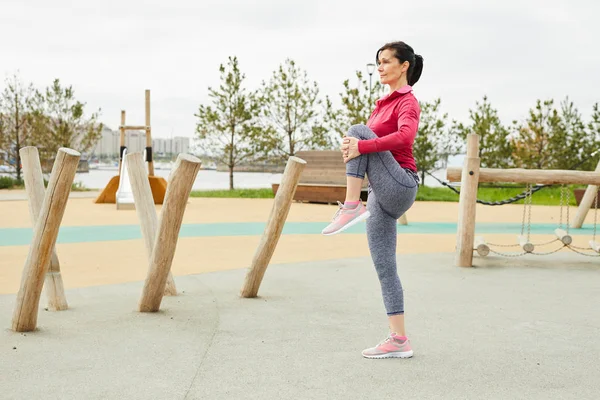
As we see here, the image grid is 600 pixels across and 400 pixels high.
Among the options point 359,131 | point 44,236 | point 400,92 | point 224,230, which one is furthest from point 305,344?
point 224,230

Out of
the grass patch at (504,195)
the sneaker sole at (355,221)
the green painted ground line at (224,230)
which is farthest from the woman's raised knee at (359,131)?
the grass patch at (504,195)

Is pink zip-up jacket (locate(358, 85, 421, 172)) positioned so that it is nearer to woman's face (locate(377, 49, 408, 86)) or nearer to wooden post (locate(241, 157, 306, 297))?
woman's face (locate(377, 49, 408, 86))

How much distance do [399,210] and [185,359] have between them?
1360 millimetres

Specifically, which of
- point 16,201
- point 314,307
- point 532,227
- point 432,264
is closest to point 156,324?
point 314,307

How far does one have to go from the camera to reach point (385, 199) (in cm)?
304

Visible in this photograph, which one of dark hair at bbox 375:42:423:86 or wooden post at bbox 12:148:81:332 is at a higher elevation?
dark hair at bbox 375:42:423:86

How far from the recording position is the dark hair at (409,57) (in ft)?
10.3

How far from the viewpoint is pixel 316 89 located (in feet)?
75.5

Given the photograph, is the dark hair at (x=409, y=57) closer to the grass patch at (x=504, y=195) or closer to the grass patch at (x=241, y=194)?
the grass patch at (x=504, y=195)

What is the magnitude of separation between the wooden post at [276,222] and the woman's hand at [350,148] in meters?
1.34

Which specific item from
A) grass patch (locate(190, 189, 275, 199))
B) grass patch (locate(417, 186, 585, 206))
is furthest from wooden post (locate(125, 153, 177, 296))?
grass patch (locate(417, 186, 585, 206))

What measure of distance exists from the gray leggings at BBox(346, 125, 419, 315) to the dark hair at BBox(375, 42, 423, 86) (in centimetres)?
45

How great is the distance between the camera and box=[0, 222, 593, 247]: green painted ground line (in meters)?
8.74

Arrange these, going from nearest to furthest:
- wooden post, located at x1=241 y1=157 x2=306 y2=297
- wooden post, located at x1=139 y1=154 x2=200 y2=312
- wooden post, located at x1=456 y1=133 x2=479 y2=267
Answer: wooden post, located at x1=139 y1=154 x2=200 y2=312 < wooden post, located at x1=241 y1=157 x2=306 y2=297 < wooden post, located at x1=456 y1=133 x2=479 y2=267
